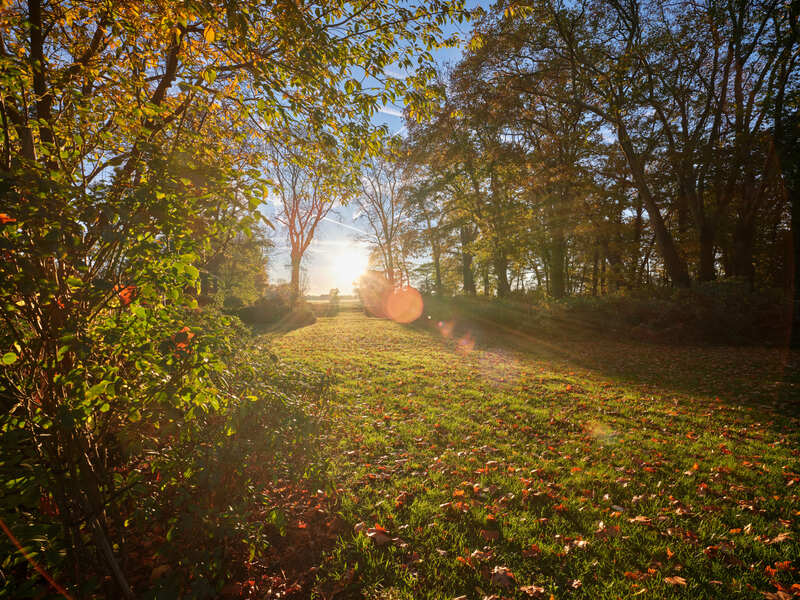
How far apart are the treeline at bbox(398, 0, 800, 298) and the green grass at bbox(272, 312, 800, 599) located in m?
8.18

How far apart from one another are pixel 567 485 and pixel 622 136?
1481cm

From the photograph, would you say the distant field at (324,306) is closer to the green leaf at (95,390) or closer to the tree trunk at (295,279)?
the tree trunk at (295,279)

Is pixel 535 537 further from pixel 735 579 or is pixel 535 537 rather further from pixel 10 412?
pixel 10 412

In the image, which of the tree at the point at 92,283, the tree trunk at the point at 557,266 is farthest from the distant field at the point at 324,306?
the tree at the point at 92,283

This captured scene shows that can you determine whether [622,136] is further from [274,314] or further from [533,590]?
[274,314]

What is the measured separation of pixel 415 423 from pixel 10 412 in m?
4.72

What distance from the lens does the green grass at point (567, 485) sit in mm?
2605

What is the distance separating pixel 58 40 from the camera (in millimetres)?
3363

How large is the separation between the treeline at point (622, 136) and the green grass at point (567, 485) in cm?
818

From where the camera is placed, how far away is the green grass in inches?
103

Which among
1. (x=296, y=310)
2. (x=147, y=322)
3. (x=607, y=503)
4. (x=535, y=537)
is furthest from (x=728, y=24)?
(x=296, y=310)

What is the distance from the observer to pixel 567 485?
380 cm

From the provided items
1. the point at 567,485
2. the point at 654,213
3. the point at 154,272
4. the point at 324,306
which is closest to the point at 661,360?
the point at 654,213

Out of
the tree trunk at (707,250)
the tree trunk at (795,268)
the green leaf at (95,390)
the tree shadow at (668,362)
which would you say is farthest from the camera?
the tree trunk at (707,250)
